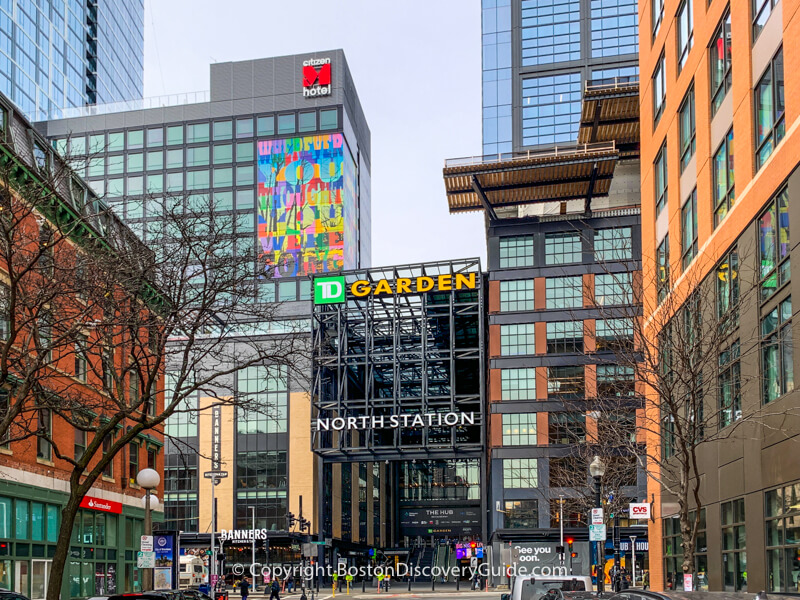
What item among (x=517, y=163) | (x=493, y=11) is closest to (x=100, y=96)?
(x=493, y=11)

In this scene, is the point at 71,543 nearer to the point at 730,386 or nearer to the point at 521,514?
the point at 730,386

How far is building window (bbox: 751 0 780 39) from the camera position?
74.0 feet

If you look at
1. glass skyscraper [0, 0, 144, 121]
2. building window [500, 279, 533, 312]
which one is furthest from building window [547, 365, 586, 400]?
glass skyscraper [0, 0, 144, 121]

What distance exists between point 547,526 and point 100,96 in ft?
334

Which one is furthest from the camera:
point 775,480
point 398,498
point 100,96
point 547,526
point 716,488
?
point 100,96

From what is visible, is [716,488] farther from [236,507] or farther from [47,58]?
[47,58]

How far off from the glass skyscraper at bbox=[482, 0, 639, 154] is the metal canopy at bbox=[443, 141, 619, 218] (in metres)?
19.3

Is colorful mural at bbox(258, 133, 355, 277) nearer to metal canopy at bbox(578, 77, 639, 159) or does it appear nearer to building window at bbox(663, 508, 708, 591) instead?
metal canopy at bbox(578, 77, 639, 159)

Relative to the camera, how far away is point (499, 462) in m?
75.7

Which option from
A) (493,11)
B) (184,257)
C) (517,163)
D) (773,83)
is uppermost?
(493,11)

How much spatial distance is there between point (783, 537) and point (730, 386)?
213 inches

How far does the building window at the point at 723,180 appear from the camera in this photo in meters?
25.8

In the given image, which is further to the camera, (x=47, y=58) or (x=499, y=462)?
(x=47, y=58)

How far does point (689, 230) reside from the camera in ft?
100
